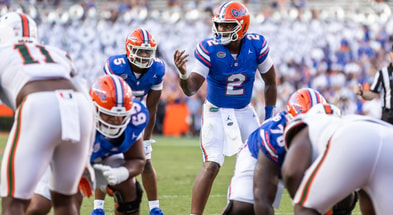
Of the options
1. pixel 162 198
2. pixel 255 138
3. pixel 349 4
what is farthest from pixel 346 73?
pixel 255 138

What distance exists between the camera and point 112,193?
535cm

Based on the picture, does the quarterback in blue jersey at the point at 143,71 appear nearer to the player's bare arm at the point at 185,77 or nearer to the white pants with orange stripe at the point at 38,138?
the player's bare arm at the point at 185,77

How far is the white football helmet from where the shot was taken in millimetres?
4672

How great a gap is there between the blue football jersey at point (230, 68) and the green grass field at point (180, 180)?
1.15 m

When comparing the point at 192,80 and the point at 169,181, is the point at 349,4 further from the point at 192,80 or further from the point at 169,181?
the point at 192,80

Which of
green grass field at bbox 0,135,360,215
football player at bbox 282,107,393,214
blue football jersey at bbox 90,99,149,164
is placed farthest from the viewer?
green grass field at bbox 0,135,360,215

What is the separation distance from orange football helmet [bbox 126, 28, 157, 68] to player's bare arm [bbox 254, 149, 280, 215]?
2285 mm

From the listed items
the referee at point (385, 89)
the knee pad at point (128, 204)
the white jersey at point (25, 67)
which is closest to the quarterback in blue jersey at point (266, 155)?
the knee pad at point (128, 204)

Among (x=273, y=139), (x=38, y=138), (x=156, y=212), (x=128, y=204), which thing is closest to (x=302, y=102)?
(x=273, y=139)

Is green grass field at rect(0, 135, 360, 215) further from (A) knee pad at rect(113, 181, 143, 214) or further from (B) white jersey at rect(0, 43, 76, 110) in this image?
(B) white jersey at rect(0, 43, 76, 110)

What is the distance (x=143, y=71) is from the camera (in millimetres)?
6746

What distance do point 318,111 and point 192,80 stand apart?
2.01m

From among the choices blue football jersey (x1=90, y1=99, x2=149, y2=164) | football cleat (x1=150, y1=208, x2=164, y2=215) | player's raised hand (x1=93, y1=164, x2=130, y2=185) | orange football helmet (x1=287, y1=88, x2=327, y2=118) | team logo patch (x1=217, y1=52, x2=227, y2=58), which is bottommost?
football cleat (x1=150, y1=208, x2=164, y2=215)

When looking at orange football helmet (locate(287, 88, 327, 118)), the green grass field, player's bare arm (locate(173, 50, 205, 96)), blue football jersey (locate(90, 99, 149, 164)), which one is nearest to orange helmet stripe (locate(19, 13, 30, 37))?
blue football jersey (locate(90, 99, 149, 164))
